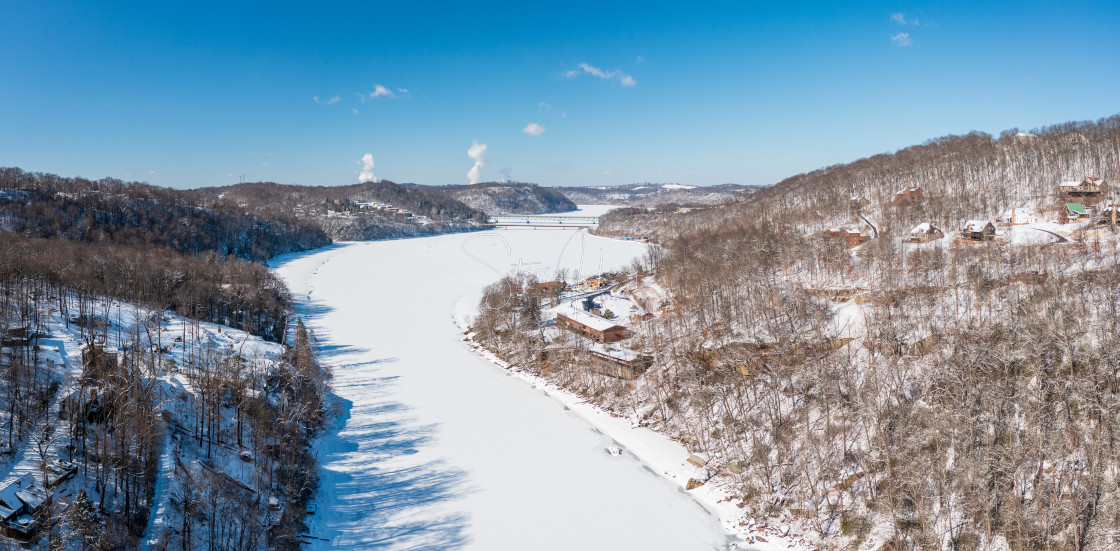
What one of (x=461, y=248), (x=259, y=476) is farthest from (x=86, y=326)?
(x=461, y=248)

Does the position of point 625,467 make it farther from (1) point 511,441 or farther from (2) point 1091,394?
(2) point 1091,394

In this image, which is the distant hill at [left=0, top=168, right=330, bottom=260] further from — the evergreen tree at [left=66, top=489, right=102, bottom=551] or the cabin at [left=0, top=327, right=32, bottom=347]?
the evergreen tree at [left=66, top=489, right=102, bottom=551]

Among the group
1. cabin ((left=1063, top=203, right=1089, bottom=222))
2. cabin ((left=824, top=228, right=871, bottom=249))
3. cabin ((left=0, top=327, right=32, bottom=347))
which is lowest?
cabin ((left=0, top=327, right=32, bottom=347))

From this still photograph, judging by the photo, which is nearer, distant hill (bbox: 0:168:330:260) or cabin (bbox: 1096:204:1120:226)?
cabin (bbox: 1096:204:1120:226)

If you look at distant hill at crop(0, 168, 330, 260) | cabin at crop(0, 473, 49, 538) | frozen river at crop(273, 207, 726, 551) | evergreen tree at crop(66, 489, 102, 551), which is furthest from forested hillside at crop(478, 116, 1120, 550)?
distant hill at crop(0, 168, 330, 260)

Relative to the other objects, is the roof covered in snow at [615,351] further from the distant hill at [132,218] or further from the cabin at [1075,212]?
the distant hill at [132,218]

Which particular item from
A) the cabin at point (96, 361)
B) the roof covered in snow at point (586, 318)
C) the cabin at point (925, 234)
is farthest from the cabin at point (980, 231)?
the cabin at point (96, 361)

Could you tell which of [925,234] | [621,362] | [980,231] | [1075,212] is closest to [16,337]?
[621,362]
